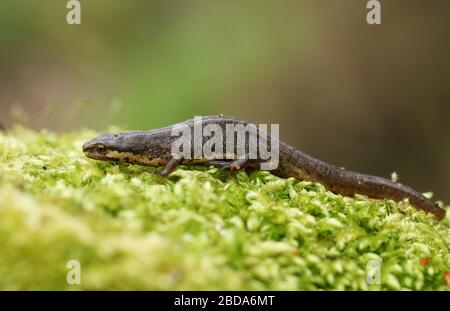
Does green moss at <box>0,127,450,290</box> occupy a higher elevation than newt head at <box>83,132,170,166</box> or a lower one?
lower

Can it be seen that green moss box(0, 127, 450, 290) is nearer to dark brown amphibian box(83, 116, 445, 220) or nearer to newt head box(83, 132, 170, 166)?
newt head box(83, 132, 170, 166)

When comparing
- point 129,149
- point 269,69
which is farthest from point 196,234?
point 269,69

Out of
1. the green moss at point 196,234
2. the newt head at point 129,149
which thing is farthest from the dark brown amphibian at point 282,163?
the green moss at point 196,234

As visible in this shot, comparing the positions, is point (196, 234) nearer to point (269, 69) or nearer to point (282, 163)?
point (282, 163)

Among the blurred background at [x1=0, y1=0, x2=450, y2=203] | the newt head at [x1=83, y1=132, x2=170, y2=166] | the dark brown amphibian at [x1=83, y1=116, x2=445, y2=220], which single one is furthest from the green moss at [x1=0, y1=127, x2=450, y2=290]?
the blurred background at [x1=0, y1=0, x2=450, y2=203]

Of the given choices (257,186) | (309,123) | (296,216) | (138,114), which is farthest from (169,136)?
(309,123)

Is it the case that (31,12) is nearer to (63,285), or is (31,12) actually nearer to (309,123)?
(309,123)
